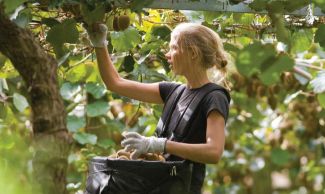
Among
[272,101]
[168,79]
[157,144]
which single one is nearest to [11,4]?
[157,144]

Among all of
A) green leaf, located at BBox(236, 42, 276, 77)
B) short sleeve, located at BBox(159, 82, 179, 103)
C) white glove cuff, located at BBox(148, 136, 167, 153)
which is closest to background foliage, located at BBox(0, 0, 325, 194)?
green leaf, located at BBox(236, 42, 276, 77)

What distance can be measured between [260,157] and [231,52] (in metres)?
3.10

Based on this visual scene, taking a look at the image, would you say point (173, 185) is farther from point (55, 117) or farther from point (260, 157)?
point (260, 157)

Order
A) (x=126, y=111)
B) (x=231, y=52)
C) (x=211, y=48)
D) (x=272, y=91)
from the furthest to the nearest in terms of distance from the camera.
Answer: (x=126, y=111) < (x=272, y=91) < (x=231, y=52) < (x=211, y=48)

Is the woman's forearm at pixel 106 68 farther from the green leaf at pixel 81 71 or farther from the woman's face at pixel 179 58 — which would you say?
the green leaf at pixel 81 71

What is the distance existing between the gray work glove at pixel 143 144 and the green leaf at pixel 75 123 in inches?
54.0

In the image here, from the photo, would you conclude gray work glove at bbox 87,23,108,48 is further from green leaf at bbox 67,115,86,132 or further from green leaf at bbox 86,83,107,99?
green leaf at bbox 67,115,86,132

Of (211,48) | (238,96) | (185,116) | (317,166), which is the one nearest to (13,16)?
(185,116)

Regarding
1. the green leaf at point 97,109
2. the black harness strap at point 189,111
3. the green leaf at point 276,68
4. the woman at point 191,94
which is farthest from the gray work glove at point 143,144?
the green leaf at point 97,109

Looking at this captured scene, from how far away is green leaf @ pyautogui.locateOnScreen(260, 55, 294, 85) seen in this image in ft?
2.25

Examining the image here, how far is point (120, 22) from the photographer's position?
1.69 metres

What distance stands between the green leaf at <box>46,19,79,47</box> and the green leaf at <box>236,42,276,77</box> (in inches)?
31.7

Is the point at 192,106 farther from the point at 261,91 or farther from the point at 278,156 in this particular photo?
the point at 278,156

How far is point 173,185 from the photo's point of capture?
154cm
